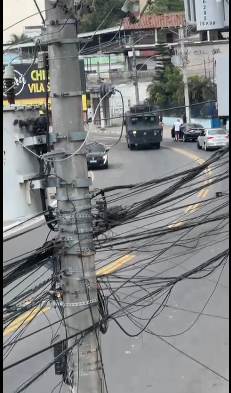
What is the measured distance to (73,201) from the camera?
5.79 m

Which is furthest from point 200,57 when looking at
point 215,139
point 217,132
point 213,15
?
point 213,15

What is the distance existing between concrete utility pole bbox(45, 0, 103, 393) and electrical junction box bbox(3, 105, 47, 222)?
0.69 feet

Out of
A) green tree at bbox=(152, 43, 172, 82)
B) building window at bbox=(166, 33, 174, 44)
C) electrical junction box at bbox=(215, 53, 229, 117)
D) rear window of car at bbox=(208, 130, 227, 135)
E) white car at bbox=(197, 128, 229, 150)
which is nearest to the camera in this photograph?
electrical junction box at bbox=(215, 53, 229, 117)

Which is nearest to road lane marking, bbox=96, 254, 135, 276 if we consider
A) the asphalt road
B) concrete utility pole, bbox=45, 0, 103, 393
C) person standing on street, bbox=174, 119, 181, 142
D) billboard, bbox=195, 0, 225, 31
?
the asphalt road

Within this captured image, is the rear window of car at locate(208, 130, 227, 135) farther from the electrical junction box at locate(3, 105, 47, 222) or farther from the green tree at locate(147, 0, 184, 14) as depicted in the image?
the green tree at locate(147, 0, 184, 14)

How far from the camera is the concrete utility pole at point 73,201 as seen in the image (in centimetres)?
566

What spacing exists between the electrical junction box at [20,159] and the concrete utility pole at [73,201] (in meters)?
0.21

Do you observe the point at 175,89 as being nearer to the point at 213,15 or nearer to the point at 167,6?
the point at 167,6

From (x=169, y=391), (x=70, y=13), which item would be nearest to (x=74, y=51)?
(x=70, y=13)

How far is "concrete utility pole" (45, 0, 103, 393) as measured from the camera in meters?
5.66

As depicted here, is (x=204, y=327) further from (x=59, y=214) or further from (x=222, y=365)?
(x=59, y=214)

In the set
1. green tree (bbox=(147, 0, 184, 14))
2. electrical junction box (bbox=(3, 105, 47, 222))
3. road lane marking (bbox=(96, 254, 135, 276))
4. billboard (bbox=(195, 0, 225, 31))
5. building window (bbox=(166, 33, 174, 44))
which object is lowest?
road lane marking (bbox=(96, 254, 135, 276))

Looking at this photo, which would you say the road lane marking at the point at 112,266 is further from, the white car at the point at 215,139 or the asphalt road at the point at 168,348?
the white car at the point at 215,139

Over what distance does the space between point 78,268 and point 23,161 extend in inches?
42.8
